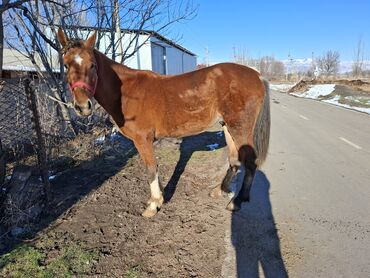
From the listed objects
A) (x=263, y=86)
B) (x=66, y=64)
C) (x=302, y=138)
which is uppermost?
(x=66, y=64)

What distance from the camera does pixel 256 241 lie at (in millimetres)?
3852

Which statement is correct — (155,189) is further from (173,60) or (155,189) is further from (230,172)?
(173,60)

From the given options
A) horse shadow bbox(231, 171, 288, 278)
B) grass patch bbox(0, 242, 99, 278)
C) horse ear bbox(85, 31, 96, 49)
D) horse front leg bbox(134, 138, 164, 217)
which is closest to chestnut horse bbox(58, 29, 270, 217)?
horse front leg bbox(134, 138, 164, 217)

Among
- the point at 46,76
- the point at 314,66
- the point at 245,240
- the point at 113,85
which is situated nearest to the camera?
the point at 245,240

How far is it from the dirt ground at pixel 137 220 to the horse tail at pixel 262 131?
90cm

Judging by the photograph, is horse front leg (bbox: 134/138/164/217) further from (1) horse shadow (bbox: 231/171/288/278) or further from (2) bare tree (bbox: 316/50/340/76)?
(2) bare tree (bbox: 316/50/340/76)

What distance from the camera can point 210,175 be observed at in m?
6.20

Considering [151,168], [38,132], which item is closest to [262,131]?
[151,168]

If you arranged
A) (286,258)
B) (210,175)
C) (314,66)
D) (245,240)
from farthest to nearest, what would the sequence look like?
(314,66)
(210,175)
(245,240)
(286,258)

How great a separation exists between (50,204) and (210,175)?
280 centimetres

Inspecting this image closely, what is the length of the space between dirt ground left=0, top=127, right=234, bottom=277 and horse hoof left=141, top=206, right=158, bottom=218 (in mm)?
61

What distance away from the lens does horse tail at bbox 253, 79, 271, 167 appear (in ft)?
16.4

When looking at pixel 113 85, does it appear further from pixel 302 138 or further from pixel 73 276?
pixel 302 138

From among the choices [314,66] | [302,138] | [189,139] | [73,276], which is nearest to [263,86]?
[73,276]
